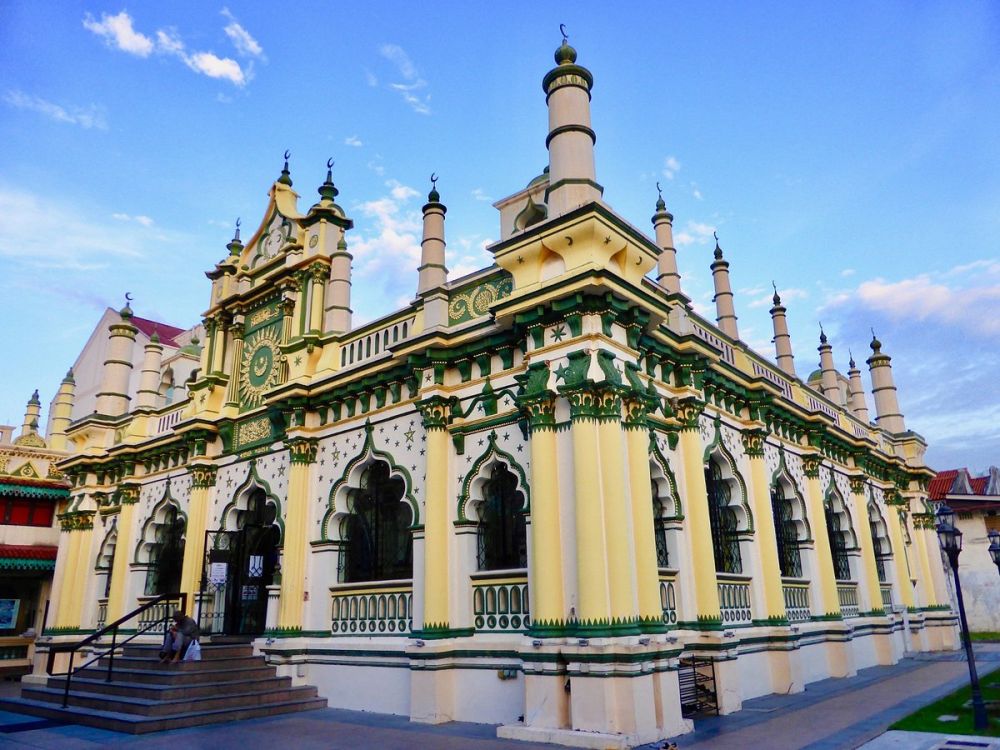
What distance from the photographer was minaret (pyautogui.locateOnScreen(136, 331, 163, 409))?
20.9m

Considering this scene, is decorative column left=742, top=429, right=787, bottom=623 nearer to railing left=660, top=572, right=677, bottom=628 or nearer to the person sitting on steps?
railing left=660, top=572, right=677, bottom=628

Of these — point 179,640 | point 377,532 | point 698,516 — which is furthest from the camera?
point 377,532

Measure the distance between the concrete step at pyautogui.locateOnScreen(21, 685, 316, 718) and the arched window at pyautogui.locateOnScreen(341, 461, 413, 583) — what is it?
2283 mm

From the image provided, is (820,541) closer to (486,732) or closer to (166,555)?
(486,732)

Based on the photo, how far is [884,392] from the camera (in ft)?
84.8

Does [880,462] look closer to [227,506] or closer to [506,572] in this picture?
[506,572]

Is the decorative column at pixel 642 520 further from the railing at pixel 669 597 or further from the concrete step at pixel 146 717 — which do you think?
the concrete step at pixel 146 717

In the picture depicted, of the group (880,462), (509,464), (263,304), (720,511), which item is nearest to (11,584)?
(263,304)

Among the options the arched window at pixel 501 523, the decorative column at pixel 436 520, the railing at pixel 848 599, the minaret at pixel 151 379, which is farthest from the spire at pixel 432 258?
the railing at pixel 848 599

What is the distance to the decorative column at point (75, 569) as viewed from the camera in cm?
2044

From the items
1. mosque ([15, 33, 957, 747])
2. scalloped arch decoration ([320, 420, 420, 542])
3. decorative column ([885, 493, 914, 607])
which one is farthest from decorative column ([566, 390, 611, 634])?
decorative column ([885, 493, 914, 607])

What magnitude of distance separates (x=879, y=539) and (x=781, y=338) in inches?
318

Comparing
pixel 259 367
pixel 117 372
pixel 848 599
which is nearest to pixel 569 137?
pixel 259 367

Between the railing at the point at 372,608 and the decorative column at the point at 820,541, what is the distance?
9765 millimetres
